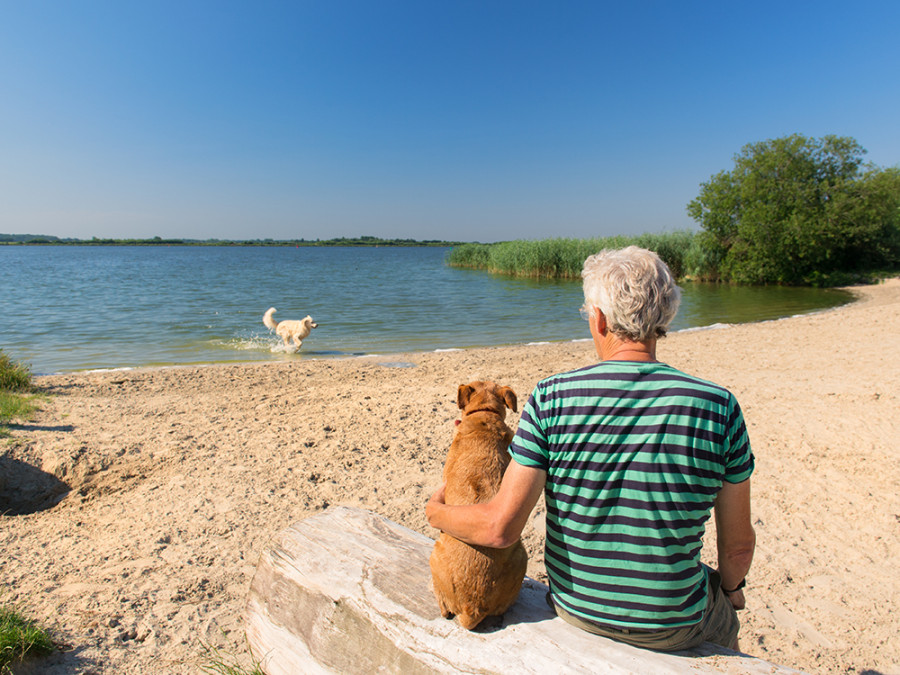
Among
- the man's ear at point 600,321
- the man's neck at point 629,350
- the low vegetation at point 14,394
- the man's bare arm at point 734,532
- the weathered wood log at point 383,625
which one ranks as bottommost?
the low vegetation at point 14,394

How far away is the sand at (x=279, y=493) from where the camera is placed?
3.05m

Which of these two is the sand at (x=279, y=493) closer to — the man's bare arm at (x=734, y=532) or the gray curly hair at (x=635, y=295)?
the man's bare arm at (x=734, y=532)

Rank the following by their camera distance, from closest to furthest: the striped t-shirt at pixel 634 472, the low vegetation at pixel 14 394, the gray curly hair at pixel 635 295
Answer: the striped t-shirt at pixel 634 472 < the gray curly hair at pixel 635 295 < the low vegetation at pixel 14 394

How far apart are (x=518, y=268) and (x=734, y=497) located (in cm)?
3568

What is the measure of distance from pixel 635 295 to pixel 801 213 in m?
32.0

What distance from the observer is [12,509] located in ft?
15.5

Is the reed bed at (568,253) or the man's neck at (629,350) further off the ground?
the reed bed at (568,253)

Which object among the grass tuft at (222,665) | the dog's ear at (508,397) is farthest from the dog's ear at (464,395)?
the grass tuft at (222,665)

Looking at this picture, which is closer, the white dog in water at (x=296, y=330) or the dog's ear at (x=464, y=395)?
the dog's ear at (x=464, y=395)

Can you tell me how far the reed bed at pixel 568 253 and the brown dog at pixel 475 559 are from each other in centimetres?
2844

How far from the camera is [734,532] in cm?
183

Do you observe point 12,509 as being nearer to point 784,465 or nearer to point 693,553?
point 693,553

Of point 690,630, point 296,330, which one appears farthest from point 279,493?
point 296,330

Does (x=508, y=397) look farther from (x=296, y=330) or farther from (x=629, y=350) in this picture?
(x=296, y=330)
